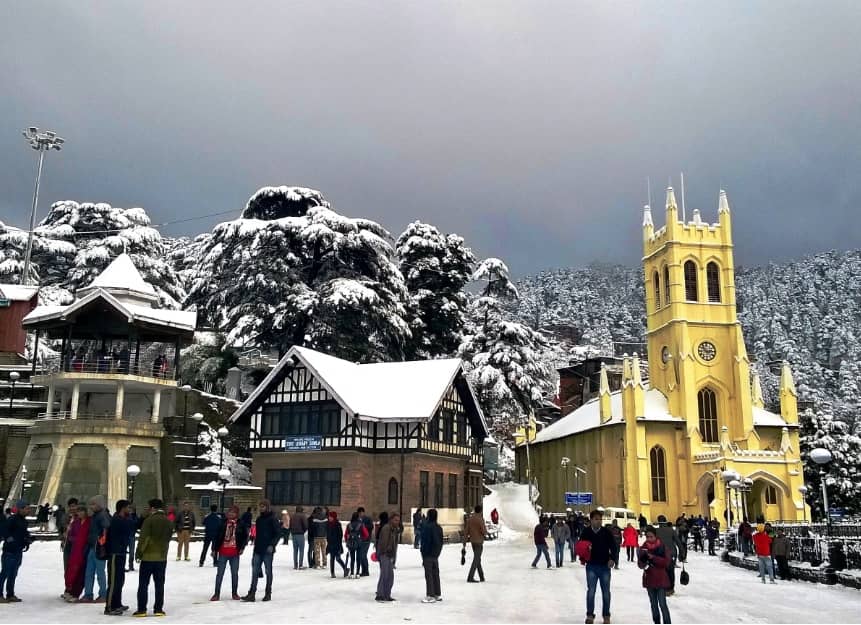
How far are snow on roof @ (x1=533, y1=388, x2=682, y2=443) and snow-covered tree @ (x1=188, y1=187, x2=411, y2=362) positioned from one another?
21298 mm

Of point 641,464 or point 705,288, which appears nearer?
point 641,464

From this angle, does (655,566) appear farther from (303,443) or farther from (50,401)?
(50,401)

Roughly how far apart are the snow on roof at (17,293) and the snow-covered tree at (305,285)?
390 inches

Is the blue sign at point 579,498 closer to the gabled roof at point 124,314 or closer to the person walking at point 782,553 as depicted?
the person walking at point 782,553

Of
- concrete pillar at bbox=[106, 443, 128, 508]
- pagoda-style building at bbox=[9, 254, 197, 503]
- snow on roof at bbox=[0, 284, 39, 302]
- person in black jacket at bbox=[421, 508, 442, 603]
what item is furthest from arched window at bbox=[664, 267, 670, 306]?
person in black jacket at bbox=[421, 508, 442, 603]

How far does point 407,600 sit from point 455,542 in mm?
24475

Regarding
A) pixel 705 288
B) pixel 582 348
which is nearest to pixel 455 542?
pixel 705 288

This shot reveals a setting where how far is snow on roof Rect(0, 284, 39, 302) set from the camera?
4653 centimetres

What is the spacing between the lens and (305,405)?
38.6 metres

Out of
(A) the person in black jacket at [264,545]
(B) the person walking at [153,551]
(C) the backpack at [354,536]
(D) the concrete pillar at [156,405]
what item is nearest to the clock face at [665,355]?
(D) the concrete pillar at [156,405]

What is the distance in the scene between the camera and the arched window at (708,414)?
188ft

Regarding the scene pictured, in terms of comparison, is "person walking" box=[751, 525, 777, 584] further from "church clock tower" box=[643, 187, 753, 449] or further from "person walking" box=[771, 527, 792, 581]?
"church clock tower" box=[643, 187, 753, 449]

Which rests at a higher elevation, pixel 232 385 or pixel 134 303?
pixel 134 303

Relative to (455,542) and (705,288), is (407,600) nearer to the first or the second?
(455,542)
